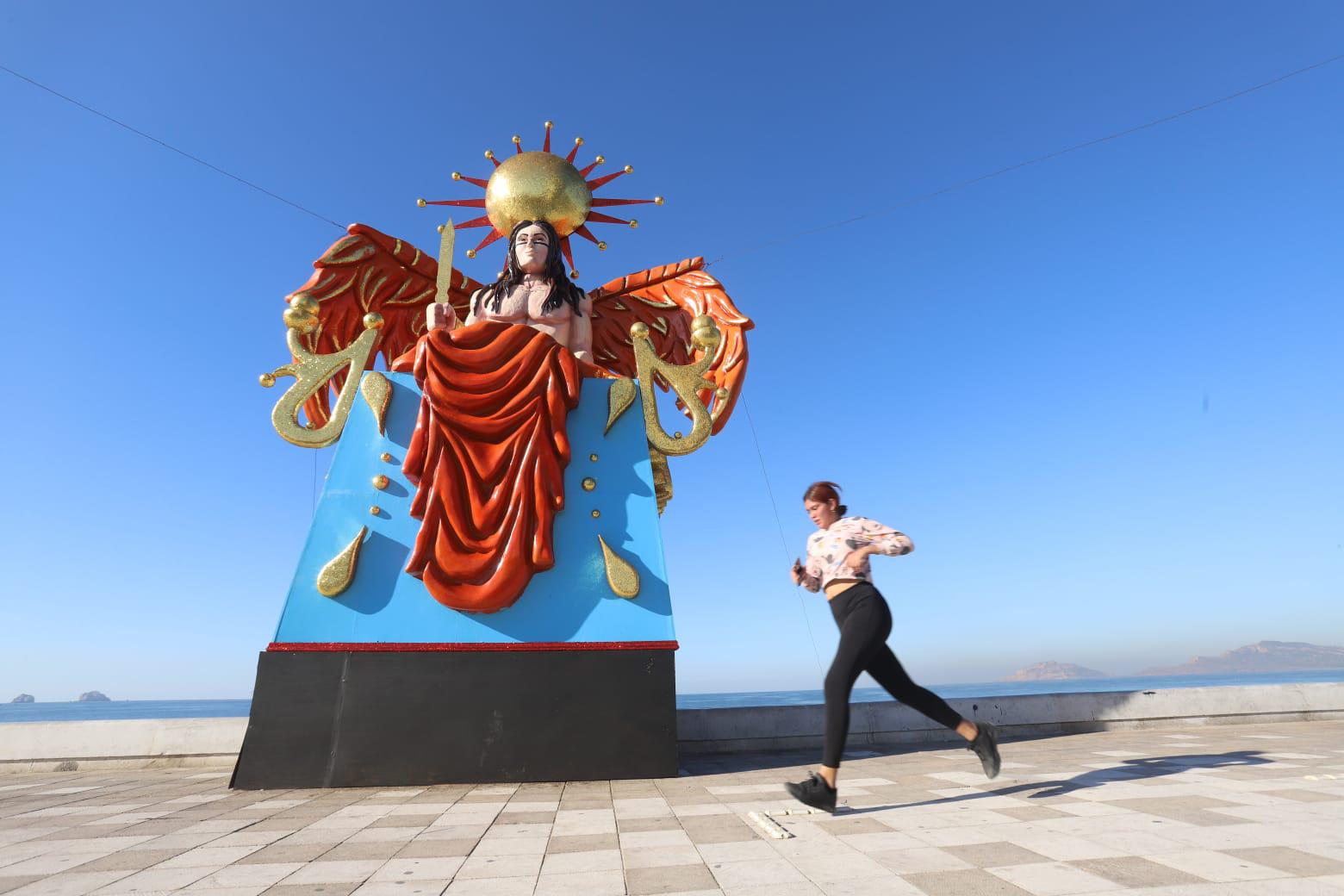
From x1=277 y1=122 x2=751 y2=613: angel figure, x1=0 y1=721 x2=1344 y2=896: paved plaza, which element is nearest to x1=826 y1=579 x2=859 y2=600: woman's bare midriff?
x1=0 y1=721 x2=1344 y2=896: paved plaza

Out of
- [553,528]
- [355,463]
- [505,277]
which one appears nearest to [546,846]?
[553,528]

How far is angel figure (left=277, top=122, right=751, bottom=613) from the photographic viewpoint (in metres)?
5.75

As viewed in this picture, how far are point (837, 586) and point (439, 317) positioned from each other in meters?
4.76

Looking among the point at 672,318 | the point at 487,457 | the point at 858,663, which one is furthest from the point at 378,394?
the point at 858,663

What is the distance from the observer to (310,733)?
5078mm

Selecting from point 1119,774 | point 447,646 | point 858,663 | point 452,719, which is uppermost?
point 447,646

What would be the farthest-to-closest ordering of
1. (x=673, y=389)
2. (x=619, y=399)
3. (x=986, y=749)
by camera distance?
(x=673, y=389)
(x=619, y=399)
(x=986, y=749)

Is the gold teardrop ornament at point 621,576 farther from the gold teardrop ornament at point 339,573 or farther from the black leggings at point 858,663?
the black leggings at point 858,663

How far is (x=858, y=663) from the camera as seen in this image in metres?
3.63

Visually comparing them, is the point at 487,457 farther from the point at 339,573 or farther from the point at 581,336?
the point at 581,336

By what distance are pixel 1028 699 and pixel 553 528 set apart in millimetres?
5764

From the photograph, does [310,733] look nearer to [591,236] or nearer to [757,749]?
[757,749]

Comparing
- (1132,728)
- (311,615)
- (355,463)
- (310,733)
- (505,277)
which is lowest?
(1132,728)

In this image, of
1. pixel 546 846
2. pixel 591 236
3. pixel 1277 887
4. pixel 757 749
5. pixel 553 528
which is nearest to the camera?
pixel 1277 887
